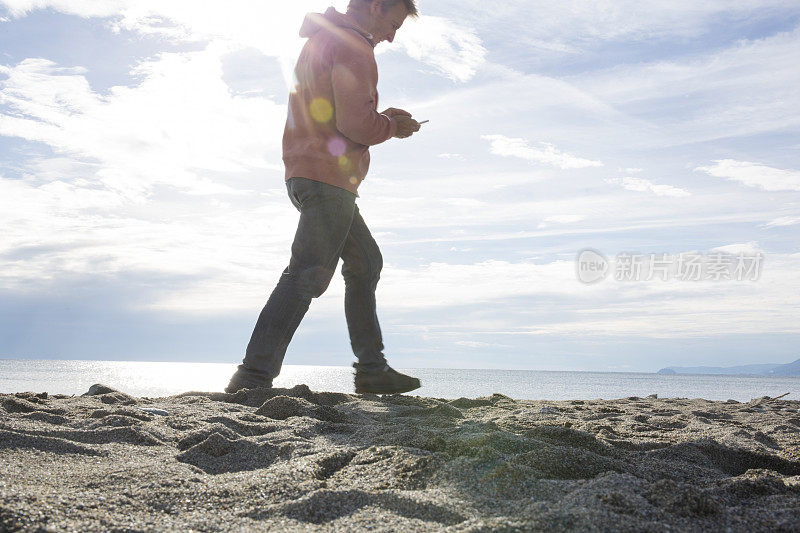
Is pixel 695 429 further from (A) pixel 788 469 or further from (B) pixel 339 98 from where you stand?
(B) pixel 339 98

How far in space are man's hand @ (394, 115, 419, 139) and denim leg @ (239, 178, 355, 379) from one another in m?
0.52

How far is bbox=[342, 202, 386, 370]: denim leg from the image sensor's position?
13.0 feet

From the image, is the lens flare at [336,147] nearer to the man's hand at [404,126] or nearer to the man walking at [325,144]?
the man walking at [325,144]

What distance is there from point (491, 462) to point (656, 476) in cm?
48

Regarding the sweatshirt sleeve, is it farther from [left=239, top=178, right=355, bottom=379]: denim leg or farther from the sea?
the sea

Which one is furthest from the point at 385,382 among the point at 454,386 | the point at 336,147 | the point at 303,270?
the point at 454,386

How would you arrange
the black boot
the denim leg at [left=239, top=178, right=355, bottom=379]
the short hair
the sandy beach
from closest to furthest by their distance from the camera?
the sandy beach
the denim leg at [left=239, top=178, right=355, bottom=379]
the short hair
the black boot

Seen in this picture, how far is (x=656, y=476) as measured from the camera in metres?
1.59

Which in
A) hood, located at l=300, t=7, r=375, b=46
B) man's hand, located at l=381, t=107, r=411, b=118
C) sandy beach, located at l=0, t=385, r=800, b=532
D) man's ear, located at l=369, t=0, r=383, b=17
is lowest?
sandy beach, located at l=0, t=385, r=800, b=532

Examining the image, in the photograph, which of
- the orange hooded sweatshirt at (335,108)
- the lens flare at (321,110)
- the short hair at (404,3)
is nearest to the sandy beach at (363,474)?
the orange hooded sweatshirt at (335,108)

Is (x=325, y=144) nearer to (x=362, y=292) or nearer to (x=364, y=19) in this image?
(x=364, y=19)

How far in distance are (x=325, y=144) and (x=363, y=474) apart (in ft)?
8.20

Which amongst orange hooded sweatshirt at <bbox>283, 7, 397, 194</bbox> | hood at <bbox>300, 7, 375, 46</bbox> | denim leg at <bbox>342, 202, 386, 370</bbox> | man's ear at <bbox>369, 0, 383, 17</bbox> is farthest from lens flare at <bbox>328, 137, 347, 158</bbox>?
man's ear at <bbox>369, 0, 383, 17</bbox>

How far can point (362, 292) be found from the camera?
4023mm
